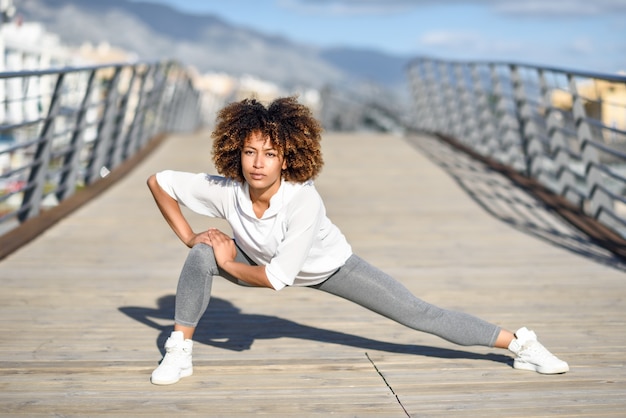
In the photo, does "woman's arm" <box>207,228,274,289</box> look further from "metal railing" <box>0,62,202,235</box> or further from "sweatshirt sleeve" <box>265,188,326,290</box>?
"metal railing" <box>0,62,202,235</box>

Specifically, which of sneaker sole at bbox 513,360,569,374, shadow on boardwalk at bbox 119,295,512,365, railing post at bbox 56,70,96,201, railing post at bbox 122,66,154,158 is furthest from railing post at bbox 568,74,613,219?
railing post at bbox 122,66,154,158

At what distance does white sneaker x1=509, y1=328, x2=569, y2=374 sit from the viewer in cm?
361

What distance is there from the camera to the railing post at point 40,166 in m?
7.38

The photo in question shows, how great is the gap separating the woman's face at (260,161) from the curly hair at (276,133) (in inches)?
0.9

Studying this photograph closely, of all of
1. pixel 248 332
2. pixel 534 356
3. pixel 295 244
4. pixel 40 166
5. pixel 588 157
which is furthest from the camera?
pixel 588 157

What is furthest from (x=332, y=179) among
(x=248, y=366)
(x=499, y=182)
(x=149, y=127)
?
(x=248, y=366)

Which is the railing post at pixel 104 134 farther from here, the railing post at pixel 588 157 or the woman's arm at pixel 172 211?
the woman's arm at pixel 172 211

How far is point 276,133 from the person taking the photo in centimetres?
331

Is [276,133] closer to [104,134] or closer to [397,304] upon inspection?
[397,304]

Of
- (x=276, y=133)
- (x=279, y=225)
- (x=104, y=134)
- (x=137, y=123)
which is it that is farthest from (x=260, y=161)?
(x=137, y=123)

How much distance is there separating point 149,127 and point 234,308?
29.8 ft

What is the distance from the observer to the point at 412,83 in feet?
61.5

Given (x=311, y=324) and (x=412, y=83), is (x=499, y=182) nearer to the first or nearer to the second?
(x=311, y=324)

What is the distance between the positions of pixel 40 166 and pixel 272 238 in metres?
4.66
